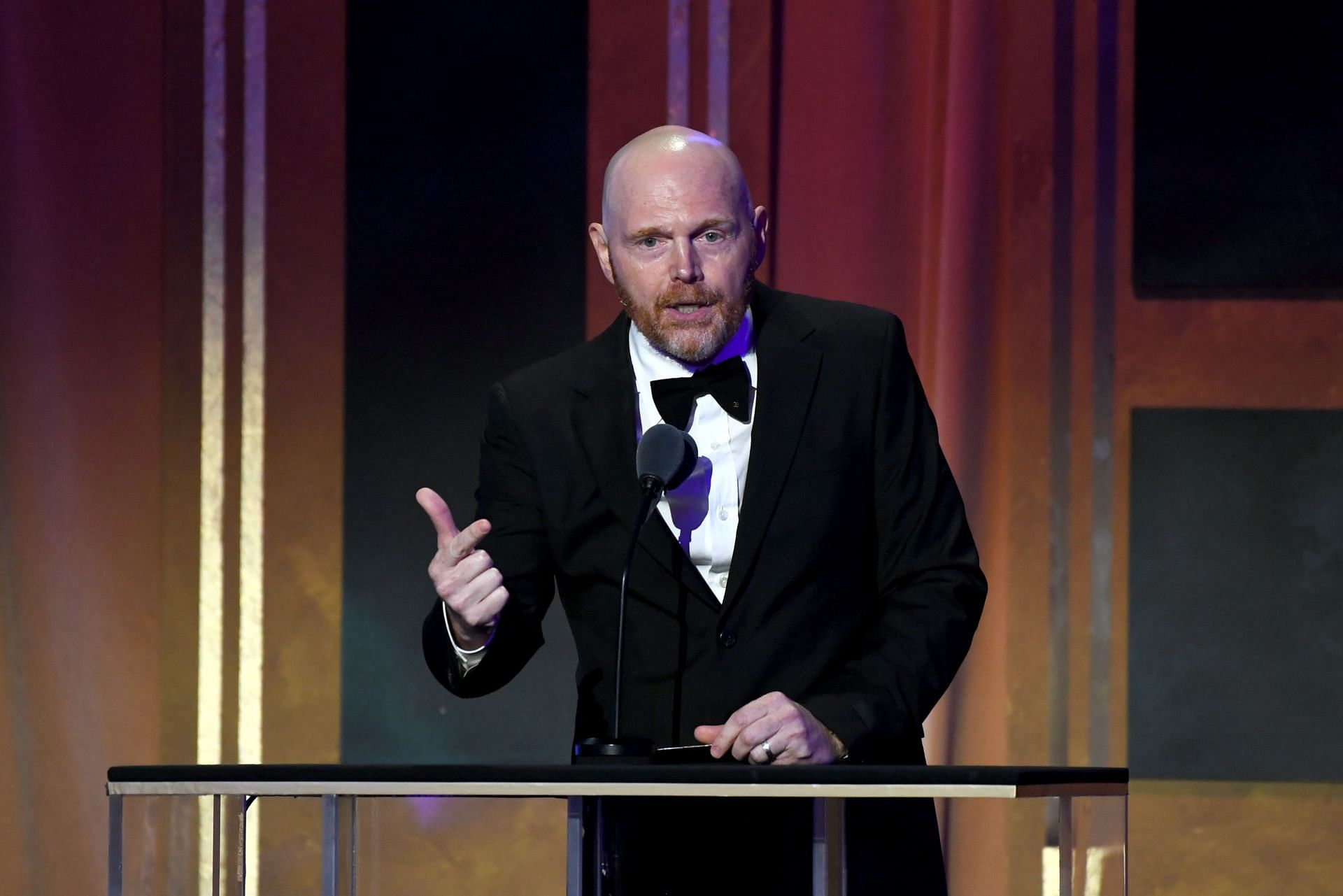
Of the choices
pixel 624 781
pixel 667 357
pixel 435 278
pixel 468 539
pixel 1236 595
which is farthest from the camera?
pixel 435 278

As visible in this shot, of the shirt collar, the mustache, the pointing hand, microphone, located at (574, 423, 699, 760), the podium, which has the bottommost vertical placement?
the podium

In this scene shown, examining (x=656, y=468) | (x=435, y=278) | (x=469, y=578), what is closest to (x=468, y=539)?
(x=469, y=578)

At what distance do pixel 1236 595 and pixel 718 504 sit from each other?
1538mm

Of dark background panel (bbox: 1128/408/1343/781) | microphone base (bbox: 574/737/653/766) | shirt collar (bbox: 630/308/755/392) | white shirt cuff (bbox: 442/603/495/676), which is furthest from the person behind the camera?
dark background panel (bbox: 1128/408/1343/781)

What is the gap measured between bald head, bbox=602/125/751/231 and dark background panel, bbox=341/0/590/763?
4.26ft

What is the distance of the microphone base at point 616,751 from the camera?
1520mm

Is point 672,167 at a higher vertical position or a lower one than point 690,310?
higher

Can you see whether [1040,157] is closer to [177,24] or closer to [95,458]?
[177,24]

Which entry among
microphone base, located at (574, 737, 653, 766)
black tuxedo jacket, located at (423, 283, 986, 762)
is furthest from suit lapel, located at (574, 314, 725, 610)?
microphone base, located at (574, 737, 653, 766)

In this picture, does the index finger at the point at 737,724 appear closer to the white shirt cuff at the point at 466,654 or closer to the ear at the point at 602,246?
the white shirt cuff at the point at 466,654

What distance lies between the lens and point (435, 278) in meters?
3.33

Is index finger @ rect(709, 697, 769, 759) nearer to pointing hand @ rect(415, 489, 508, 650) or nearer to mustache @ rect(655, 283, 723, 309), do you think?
pointing hand @ rect(415, 489, 508, 650)

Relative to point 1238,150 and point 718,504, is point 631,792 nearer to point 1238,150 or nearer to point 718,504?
point 718,504

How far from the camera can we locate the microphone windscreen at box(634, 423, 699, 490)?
65.2 inches
